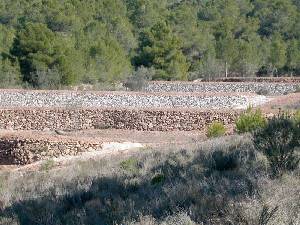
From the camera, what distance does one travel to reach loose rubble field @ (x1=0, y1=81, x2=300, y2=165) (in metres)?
21.2

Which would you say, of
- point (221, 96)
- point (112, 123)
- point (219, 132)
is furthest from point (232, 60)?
point (219, 132)

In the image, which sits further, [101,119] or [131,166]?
[101,119]

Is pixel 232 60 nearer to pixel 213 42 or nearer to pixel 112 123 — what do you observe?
pixel 213 42

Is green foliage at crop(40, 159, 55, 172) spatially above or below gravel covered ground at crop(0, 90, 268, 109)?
below

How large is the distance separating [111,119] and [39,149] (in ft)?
23.2

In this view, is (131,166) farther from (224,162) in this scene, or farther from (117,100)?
(117,100)

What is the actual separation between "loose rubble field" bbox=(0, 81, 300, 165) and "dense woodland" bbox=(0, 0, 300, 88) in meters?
8.93

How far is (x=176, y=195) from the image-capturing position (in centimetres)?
762

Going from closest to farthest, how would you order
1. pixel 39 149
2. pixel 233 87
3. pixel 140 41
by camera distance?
pixel 39 149, pixel 233 87, pixel 140 41

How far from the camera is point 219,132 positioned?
20.4 metres

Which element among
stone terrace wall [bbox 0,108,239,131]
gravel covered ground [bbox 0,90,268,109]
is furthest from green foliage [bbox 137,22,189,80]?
stone terrace wall [bbox 0,108,239,131]

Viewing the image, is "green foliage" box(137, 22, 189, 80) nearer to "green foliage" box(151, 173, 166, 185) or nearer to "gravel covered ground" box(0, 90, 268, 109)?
"gravel covered ground" box(0, 90, 268, 109)

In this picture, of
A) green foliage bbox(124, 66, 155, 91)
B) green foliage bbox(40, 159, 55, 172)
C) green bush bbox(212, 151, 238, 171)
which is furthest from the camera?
green foliage bbox(124, 66, 155, 91)

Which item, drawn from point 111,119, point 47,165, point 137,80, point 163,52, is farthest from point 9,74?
point 47,165
